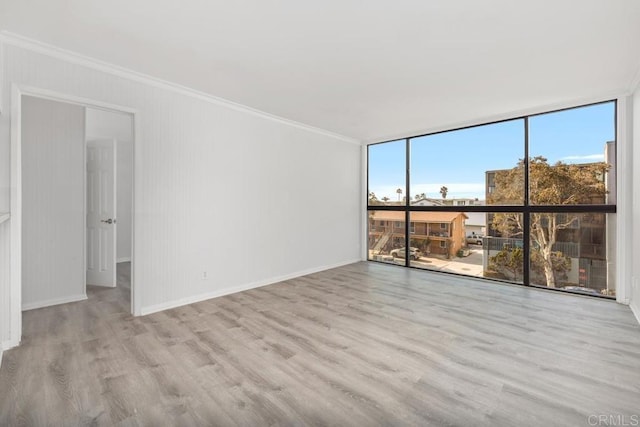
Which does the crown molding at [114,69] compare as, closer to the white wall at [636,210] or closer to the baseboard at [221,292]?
the baseboard at [221,292]

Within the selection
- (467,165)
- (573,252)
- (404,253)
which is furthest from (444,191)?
(573,252)

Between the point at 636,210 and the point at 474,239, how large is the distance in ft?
6.34

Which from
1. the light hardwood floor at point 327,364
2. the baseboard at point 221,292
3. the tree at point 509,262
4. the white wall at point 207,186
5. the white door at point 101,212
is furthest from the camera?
the tree at point 509,262

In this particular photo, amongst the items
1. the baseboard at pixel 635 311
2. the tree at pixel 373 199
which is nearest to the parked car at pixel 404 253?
the tree at pixel 373 199

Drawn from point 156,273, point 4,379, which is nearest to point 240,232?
point 156,273

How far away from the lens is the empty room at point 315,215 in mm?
1964

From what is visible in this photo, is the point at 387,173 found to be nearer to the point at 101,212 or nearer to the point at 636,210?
the point at 636,210

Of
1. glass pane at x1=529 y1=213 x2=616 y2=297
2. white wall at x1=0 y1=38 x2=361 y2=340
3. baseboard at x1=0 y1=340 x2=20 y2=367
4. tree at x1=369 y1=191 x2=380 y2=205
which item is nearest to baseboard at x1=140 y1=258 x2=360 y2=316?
white wall at x1=0 y1=38 x2=361 y2=340

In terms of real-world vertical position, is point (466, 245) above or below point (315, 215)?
below

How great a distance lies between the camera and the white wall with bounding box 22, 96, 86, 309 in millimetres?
3389

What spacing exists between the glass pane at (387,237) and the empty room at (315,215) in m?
0.07

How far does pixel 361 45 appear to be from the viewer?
2541 millimetres

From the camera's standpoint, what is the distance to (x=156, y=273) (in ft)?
10.9

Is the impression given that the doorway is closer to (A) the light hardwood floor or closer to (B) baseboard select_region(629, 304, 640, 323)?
(A) the light hardwood floor
